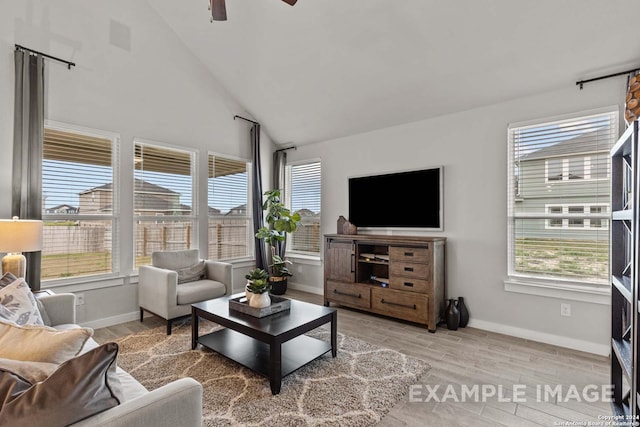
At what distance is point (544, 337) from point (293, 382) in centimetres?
255

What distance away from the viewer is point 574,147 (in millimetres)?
3014

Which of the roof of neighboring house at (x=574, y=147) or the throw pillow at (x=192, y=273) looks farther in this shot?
the throw pillow at (x=192, y=273)

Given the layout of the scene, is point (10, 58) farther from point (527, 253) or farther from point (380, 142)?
point (527, 253)

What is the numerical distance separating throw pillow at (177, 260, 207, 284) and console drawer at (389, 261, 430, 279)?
2338mm

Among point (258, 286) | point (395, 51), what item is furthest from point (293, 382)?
point (395, 51)

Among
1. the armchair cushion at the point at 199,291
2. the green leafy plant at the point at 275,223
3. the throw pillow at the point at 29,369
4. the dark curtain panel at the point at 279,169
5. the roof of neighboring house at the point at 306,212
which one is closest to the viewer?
the throw pillow at the point at 29,369

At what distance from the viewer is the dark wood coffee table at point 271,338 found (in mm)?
2217

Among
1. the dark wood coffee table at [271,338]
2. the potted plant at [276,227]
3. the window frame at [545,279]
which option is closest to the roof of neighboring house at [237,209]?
the potted plant at [276,227]

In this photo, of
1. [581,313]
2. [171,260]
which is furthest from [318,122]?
[581,313]

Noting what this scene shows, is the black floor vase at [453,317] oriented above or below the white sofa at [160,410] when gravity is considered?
below

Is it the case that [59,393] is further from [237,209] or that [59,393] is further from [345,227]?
[237,209]

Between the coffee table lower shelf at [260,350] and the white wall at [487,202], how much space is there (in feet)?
6.29

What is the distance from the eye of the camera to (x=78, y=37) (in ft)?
11.1

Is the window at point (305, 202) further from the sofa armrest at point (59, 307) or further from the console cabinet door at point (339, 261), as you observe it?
the sofa armrest at point (59, 307)
